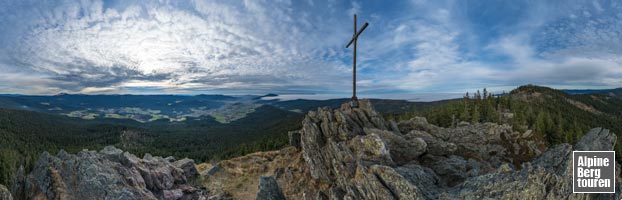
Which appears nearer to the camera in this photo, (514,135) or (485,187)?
(485,187)

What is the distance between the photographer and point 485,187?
14.5m

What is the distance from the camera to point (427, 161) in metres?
22.2

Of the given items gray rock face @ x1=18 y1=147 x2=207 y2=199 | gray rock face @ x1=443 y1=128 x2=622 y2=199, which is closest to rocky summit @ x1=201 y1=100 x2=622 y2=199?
gray rock face @ x1=443 y1=128 x2=622 y2=199

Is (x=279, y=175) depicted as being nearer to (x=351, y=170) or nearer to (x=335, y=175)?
(x=335, y=175)

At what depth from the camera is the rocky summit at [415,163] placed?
1465cm

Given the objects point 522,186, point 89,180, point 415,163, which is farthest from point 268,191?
point 522,186

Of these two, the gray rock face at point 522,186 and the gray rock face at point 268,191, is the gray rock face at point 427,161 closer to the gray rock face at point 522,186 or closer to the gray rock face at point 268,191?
the gray rock face at point 522,186

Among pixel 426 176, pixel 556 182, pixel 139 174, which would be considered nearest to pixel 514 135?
pixel 556 182

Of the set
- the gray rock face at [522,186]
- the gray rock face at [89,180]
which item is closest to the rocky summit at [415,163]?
the gray rock face at [522,186]

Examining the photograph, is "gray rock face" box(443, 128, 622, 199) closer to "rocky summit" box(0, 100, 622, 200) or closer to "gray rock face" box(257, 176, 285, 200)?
"rocky summit" box(0, 100, 622, 200)

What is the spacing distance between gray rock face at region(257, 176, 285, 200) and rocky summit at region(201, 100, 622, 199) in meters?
0.10

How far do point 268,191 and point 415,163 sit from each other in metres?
14.9

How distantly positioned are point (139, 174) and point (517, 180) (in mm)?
41613

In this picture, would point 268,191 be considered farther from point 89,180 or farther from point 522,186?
point 522,186
